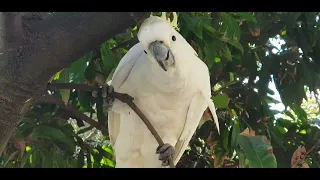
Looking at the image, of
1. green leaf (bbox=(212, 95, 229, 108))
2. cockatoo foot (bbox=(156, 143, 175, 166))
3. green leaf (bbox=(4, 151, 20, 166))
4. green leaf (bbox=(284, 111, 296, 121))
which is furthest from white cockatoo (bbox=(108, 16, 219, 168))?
green leaf (bbox=(284, 111, 296, 121))

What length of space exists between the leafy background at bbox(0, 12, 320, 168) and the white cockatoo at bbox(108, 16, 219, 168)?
0.31 feet

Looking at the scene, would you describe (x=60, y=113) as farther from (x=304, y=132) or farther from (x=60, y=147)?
(x=304, y=132)

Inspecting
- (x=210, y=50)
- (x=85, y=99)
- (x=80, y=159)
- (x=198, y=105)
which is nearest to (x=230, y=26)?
(x=210, y=50)

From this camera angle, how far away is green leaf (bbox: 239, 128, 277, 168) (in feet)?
2.41

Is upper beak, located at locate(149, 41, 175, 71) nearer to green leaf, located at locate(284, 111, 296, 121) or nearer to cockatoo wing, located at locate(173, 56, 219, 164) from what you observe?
cockatoo wing, located at locate(173, 56, 219, 164)

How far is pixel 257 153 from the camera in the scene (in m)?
0.80

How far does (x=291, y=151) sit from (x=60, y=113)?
0.76 m

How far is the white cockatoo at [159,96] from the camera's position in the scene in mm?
808

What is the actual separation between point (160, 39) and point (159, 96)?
0.82ft

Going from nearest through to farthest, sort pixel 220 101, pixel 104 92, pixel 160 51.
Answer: pixel 160 51, pixel 104 92, pixel 220 101

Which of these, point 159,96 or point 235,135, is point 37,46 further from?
point 235,135

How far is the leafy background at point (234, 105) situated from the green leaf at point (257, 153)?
0.62 ft

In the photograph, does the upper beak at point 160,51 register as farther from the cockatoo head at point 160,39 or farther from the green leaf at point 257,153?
the green leaf at point 257,153
